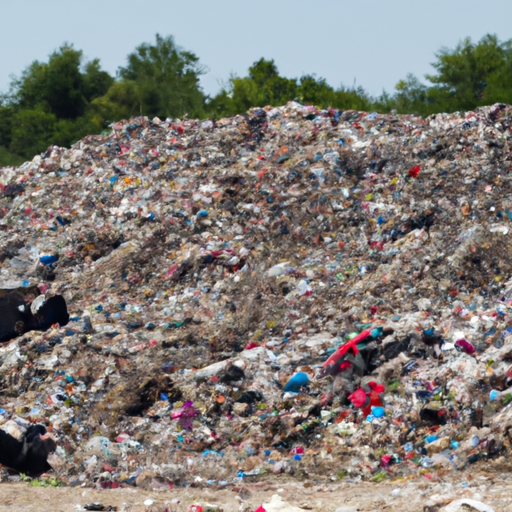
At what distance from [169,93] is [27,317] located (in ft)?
54.6

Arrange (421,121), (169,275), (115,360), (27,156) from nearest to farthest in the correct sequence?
(115,360) → (169,275) → (421,121) → (27,156)

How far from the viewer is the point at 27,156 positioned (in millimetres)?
21906

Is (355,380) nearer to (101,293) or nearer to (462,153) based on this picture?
(101,293)

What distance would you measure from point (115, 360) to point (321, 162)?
3794 mm

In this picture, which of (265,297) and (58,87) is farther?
(58,87)

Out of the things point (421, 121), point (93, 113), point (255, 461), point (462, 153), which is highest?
point (93, 113)

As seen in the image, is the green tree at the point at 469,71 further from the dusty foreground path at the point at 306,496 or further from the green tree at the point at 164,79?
the dusty foreground path at the point at 306,496

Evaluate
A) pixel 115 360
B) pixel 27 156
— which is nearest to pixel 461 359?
pixel 115 360

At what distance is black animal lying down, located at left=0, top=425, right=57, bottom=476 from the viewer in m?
4.72

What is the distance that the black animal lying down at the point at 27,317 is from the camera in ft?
22.1

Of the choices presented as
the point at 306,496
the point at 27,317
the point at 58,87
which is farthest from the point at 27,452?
the point at 58,87

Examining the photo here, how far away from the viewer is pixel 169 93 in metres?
22.5

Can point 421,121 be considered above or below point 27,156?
below

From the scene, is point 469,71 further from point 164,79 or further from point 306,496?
point 306,496
